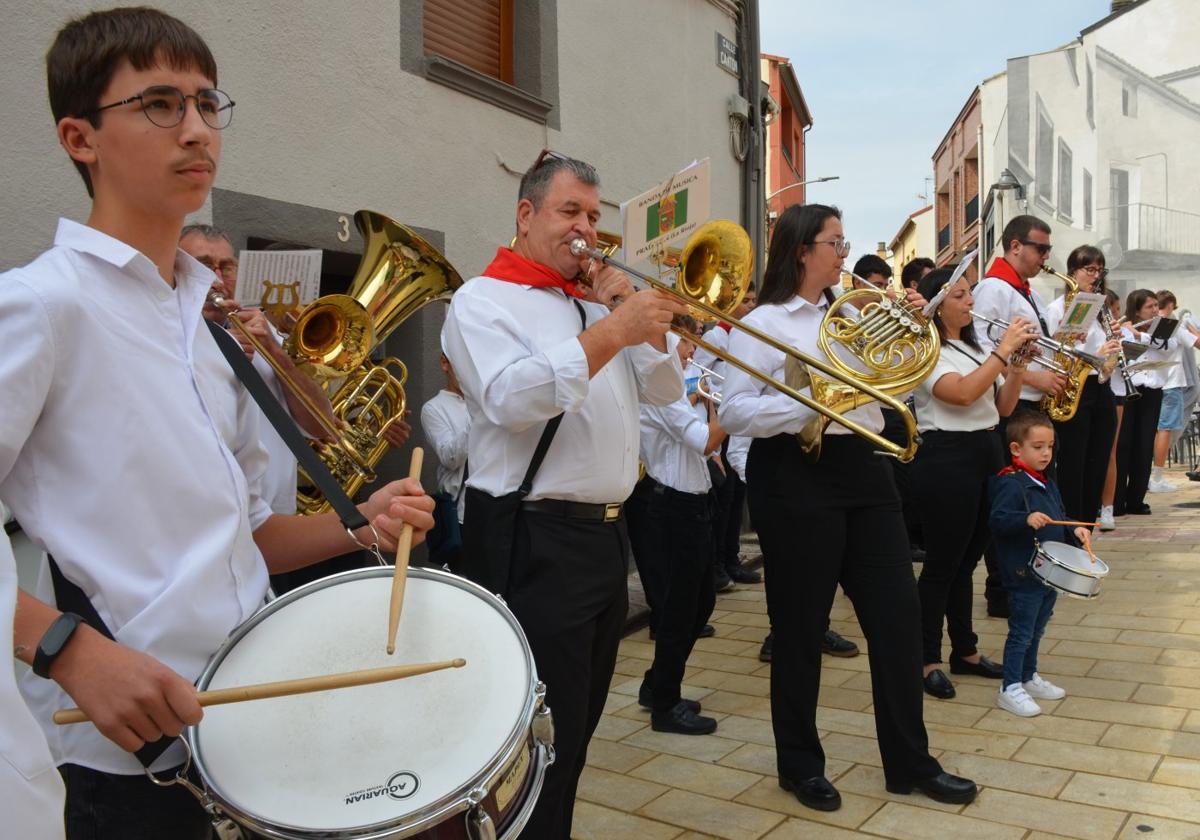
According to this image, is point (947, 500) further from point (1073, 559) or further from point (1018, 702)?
point (1018, 702)

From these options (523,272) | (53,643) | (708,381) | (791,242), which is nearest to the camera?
(53,643)

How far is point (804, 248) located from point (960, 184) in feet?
108

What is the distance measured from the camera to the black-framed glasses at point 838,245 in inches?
144

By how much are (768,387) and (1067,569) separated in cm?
166

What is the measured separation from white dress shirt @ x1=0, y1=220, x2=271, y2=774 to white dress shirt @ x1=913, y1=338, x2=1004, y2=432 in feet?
11.8

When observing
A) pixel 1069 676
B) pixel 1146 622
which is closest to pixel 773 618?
pixel 1069 676

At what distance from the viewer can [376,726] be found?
1.56 meters

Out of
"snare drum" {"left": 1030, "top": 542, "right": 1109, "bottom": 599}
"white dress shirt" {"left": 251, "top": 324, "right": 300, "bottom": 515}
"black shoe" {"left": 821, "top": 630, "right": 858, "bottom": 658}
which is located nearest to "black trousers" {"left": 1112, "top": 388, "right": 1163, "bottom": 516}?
"black shoe" {"left": 821, "top": 630, "right": 858, "bottom": 658}

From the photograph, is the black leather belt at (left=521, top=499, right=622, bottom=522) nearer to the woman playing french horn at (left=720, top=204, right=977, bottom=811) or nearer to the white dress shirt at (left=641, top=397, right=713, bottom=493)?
the woman playing french horn at (left=720, top=204, right=977, bottom=811)

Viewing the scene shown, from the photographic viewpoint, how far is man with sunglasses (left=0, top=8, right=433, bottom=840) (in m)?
1.33

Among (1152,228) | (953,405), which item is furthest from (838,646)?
(1152,228)

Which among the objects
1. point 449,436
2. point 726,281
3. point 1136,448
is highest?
point 726,281

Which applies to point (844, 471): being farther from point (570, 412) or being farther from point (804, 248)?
point (570, 412)

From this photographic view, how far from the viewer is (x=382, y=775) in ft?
4.91
